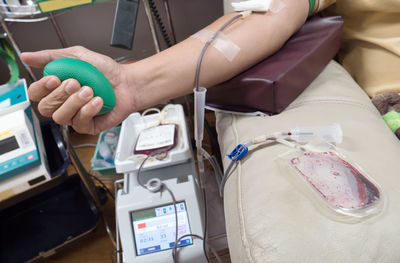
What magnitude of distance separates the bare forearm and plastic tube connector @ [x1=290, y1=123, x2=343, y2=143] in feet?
0.67

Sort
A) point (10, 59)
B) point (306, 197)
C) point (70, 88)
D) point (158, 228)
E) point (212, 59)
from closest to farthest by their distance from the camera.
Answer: point (306, 197), point (70, 88), point (212, 59), point (158, 228), point (10, 59)

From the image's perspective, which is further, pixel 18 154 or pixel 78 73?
pixel 18 154

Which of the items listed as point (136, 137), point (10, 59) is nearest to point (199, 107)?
point (136, 137)

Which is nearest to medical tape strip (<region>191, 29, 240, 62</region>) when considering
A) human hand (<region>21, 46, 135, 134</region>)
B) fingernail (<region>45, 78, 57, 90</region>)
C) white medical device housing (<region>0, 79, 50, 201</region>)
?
human hand (<region>21, 46, 135, 134</region>)

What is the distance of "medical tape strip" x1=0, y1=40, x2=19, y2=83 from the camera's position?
2.90 ft

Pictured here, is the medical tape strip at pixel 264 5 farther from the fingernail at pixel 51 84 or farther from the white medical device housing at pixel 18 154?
the white medical device housing at pixel 18 154

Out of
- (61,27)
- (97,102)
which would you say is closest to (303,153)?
(97,102)

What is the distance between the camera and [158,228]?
729 mm

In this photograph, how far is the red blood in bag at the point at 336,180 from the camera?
1.16 feet

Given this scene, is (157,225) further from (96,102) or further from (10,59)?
(10,59)

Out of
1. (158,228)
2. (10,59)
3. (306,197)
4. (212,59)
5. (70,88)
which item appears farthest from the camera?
(10,59)

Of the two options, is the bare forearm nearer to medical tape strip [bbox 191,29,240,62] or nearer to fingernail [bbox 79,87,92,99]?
medical tape strip [bbox 191,29,240,62]

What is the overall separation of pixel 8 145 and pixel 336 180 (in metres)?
0.85

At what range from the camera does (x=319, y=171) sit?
41 cm
